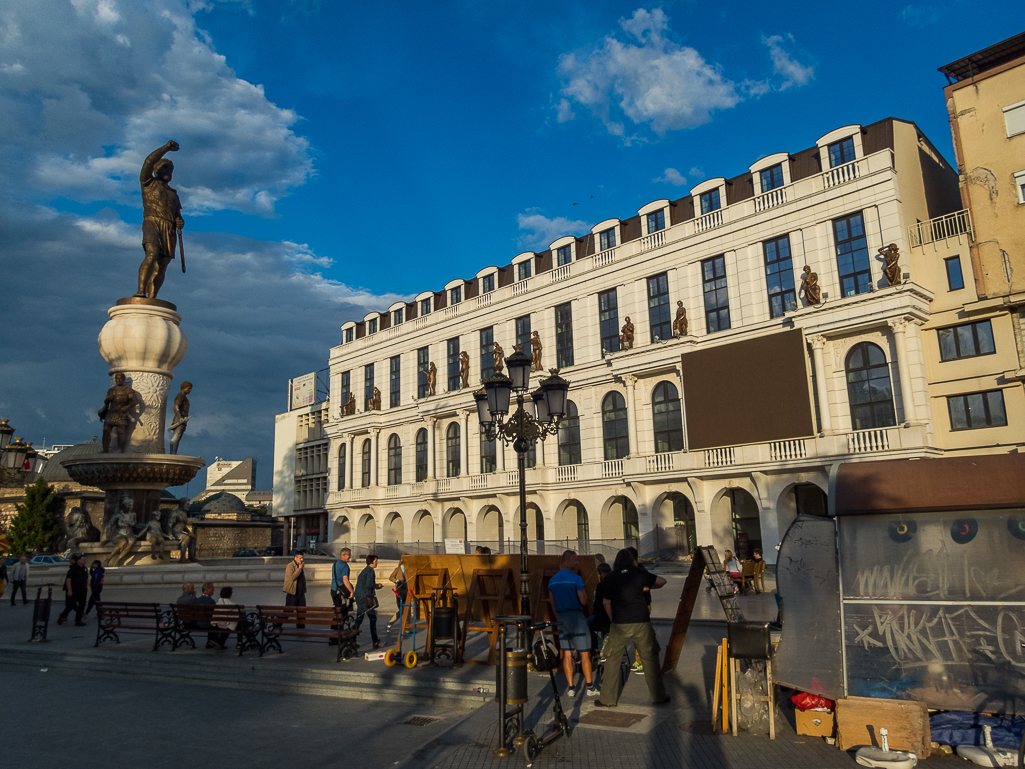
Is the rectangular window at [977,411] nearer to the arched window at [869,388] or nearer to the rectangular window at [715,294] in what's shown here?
the arched window at [869,388]

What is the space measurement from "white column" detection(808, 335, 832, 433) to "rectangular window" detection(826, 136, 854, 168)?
26.4ft

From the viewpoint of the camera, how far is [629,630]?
7.86m

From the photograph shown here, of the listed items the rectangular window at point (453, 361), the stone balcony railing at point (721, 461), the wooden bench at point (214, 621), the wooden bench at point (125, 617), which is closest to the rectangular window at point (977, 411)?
the stone balcony railing at point (721, 461)

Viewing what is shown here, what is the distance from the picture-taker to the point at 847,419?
95.5 ft

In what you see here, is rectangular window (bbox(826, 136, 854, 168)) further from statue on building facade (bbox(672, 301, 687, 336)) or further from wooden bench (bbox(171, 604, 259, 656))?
wooden bench (bbox(171, 604, 259, 656))

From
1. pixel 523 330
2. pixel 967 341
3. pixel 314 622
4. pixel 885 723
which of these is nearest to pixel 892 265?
pixel 967 341

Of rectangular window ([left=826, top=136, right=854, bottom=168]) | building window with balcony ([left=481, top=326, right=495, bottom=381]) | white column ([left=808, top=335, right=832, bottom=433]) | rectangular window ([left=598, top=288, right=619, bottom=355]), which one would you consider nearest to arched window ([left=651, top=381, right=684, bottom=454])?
rectangular window ([left=598, top=288, right=619, bottom=355])

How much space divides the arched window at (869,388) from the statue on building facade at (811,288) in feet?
8.40

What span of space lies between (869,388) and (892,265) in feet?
16.1

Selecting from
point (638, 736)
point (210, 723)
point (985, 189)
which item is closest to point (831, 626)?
point (638, 736)

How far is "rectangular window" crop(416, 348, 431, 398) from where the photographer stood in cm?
4974

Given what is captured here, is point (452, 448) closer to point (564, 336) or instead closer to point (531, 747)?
point (564, 336)

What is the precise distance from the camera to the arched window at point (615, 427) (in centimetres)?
3756

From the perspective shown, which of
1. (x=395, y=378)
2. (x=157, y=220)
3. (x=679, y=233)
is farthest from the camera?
(x=395, y=378)
